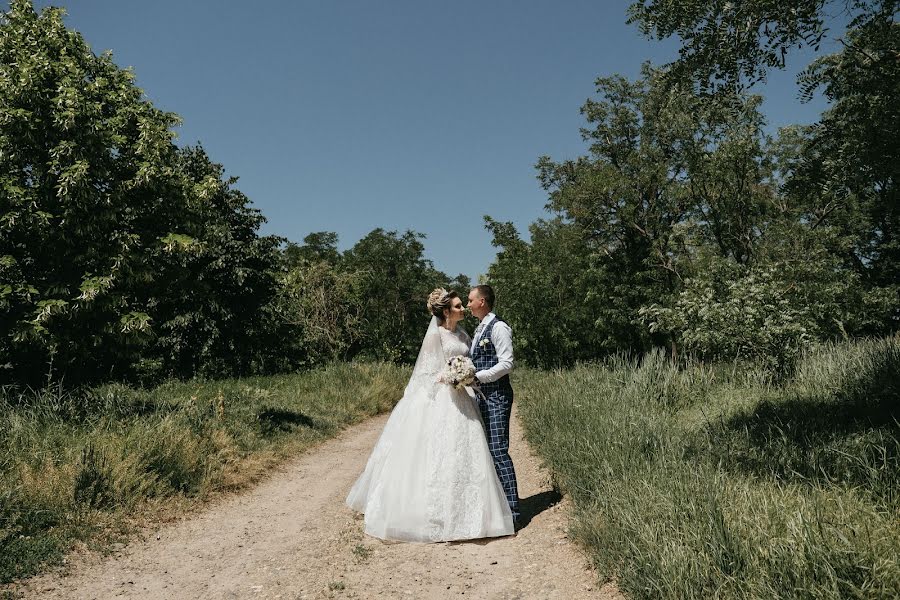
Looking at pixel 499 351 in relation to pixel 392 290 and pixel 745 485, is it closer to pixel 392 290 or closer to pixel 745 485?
pixel 745 485

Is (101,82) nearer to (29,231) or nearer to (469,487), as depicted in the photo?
(29,231)

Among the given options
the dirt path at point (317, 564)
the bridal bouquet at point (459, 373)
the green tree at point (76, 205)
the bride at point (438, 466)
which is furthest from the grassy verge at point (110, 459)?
the bridal bouquet at point (459, 373)

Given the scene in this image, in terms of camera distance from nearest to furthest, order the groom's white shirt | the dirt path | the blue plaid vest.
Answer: the dirt path, the groom's white shirt, the blue plaid vest

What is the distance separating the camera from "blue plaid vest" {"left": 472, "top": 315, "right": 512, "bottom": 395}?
5735 mm

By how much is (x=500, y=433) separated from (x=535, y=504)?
123cm

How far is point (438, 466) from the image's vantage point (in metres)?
5.37

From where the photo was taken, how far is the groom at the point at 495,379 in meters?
5.58

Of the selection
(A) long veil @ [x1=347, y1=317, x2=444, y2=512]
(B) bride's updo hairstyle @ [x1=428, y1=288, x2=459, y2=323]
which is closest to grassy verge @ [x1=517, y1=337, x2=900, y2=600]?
(A) long veil @ [x1=347, y1=317, x2=444, y2=512]

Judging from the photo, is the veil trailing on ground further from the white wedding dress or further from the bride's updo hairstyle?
the bride's updo hairstyle

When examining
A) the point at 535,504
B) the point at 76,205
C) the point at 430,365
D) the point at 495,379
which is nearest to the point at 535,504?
the point at 535,504

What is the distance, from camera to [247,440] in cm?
912

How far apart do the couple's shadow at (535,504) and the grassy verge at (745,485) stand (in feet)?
0.67

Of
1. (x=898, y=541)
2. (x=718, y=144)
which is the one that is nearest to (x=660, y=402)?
(x=898, y=541)

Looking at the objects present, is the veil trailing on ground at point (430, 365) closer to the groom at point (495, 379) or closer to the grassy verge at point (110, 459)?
the groom at point (495, 379)
